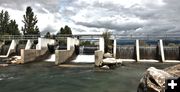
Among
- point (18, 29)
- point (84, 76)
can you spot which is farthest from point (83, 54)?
point (18, 29)

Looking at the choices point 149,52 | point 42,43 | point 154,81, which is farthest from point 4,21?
point 154,81

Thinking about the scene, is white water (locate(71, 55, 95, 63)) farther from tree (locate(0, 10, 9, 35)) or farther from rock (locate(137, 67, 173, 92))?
tree (locate(0, 10, 9, 35))

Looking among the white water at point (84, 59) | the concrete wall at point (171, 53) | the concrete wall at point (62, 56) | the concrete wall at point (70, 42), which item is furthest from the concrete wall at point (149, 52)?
the concrete wall at point (62, 56)

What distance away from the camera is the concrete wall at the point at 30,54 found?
3072 cm

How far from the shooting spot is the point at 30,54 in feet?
107

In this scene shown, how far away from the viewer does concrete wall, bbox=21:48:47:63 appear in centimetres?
3072

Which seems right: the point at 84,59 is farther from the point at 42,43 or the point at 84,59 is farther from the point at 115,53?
the point at 42,43

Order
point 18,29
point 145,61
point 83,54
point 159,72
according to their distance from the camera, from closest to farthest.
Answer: point 159,72, point 145,61, point 83,54, point 18,29

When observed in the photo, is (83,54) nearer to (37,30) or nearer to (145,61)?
(145,61)

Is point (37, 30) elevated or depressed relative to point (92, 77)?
elevated

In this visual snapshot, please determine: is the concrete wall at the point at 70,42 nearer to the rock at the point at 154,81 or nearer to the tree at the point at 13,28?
the rock at the point at 154,81

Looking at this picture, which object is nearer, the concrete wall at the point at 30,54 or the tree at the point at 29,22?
the concrete wall at the point at 30,54

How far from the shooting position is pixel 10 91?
1525 centimetres

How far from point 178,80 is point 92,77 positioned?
17.0 metres
